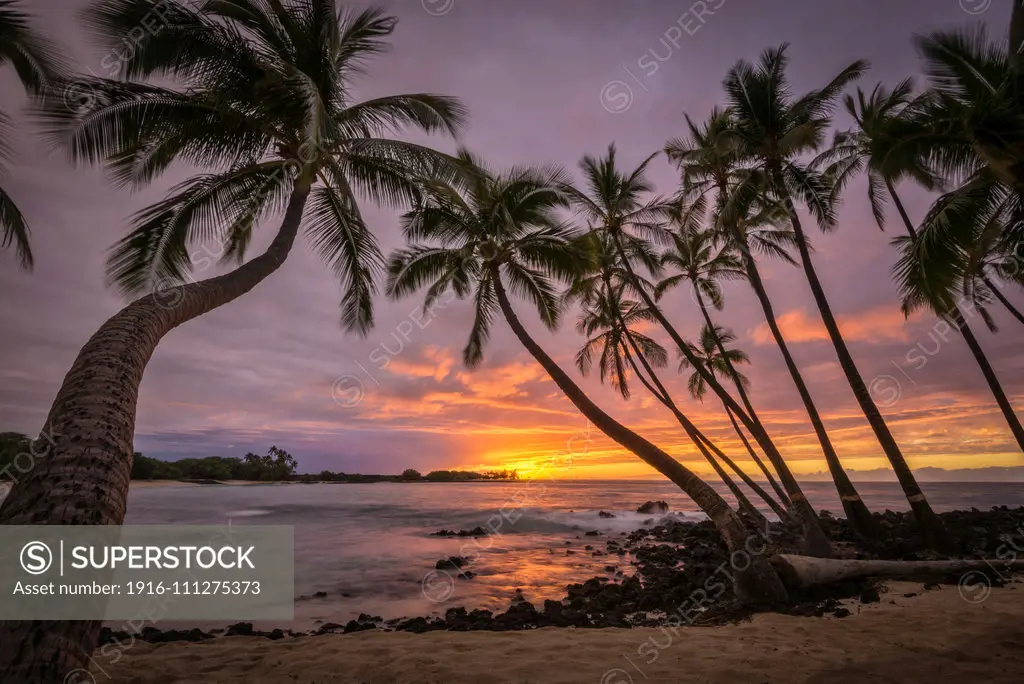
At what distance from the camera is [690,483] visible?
8.81m

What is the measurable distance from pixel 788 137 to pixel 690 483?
9.43m

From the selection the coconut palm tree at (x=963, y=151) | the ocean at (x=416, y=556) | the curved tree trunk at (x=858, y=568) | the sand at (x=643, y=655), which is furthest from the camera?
the ocean at (x=416, y=556)

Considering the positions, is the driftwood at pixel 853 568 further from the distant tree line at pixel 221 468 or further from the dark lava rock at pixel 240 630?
the distant tree line at pixel 221 468

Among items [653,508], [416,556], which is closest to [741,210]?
[416,556]

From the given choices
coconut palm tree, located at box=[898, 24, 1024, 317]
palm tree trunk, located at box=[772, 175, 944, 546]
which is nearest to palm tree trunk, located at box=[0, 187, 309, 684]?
coconut palm tree, located at box=[898, 24, 1024, 317]

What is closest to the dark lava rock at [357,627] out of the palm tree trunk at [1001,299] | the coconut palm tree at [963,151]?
the coconut palm tree at [963,151]

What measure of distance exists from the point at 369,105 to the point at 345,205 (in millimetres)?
1804

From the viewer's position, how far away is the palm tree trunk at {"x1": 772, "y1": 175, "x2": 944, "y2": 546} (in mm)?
10586

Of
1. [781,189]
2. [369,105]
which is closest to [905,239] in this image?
[781,189]

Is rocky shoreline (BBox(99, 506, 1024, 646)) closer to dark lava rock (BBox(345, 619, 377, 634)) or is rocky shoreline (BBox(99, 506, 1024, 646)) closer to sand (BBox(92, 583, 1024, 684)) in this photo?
dark lava rock (BBox(345, 619, 377, 634))

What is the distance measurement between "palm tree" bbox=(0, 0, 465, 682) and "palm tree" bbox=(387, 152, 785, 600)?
5.14 feet

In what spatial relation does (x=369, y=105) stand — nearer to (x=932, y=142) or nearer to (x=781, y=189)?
(x=932, y=142)

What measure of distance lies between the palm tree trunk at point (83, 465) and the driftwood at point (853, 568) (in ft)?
30.0

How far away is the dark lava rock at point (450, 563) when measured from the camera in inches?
505
